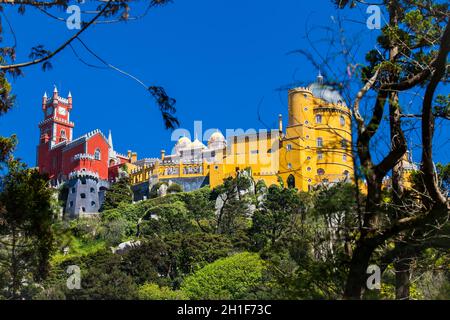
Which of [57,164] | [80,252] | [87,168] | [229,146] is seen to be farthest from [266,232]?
[57,164]

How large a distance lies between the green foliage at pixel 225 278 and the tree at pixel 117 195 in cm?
1831

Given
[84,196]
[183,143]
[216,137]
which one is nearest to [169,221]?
[84,196]

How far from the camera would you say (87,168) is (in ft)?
173

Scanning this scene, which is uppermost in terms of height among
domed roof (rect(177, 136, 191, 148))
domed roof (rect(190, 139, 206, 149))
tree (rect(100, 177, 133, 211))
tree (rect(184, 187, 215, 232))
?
domed roof (rect(177, 136, 191, 148))

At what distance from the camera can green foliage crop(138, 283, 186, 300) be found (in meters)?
29.2

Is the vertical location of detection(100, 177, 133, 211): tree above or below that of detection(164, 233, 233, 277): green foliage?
above

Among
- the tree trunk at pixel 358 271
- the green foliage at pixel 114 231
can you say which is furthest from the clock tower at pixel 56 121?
the tree trunk at pixel 358 271

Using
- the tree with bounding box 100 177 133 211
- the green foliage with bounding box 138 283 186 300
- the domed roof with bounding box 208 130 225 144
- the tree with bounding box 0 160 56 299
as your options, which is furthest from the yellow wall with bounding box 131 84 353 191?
the tree with bounding box 0 160 56 299

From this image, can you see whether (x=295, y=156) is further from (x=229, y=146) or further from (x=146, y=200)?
(x=146, y=200)

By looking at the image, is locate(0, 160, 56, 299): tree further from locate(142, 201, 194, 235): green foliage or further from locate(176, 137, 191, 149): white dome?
locate(176, 137, 191, 149): white dome

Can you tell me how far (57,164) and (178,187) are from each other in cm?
1176

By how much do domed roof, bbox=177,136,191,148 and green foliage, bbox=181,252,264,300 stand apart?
2913cm
